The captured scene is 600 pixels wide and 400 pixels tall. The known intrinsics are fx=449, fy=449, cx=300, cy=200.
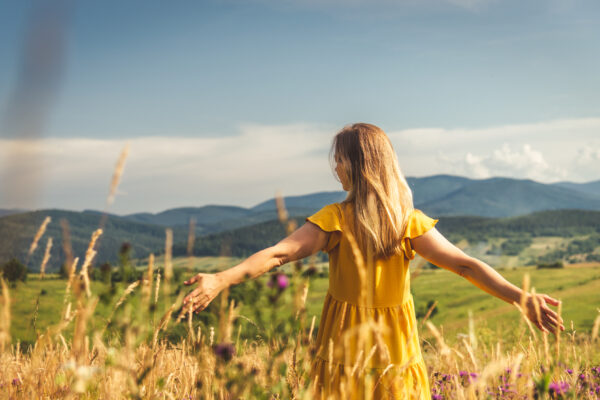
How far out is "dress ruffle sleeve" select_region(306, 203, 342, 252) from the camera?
3.15m

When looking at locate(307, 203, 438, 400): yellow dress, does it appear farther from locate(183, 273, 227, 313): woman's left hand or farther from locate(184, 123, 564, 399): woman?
locate(183, 273, 227, 313): woman's left hand

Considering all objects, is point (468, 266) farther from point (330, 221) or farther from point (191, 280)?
point (191, 280)

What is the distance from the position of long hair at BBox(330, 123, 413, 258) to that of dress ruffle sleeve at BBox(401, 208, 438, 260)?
43mm

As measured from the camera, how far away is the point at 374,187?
124 inches

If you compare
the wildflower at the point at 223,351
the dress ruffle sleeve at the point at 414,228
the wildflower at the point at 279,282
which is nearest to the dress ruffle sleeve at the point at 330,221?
the dress ruffle sleeve at the point at 414,228

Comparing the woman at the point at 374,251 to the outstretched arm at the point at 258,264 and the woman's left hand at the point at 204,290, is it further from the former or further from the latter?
the woman's left hand at the point at 204,290

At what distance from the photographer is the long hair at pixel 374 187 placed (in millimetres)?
3070

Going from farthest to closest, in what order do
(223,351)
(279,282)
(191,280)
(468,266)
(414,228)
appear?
1. (414,228)
2. (468,266)
3. (191,280)
4. (279,282)
5. (223,351)

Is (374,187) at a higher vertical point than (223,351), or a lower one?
higher

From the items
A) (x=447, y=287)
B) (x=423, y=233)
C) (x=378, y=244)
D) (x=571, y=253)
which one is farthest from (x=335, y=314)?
(x=571, y=253)

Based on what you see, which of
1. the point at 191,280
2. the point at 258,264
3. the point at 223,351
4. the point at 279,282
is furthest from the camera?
the point at 258,264

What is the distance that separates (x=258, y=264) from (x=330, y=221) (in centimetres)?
69

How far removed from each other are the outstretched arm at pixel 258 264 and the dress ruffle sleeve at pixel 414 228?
0.57m

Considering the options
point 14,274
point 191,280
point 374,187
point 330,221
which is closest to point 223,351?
point 191,280
